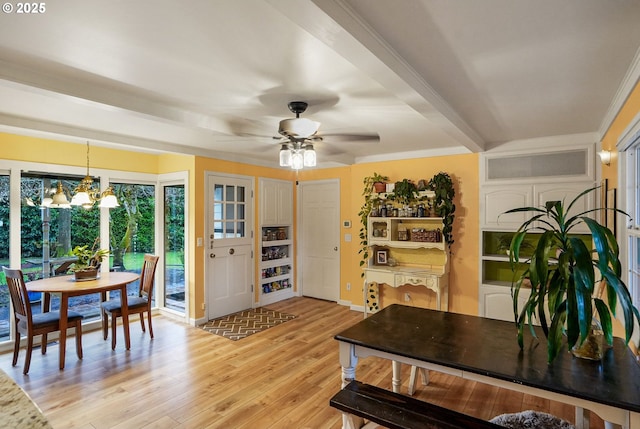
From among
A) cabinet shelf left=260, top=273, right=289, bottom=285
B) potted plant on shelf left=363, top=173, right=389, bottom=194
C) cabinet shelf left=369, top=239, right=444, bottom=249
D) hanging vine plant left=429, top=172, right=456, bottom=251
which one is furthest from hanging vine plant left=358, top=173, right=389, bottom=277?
cabinet shelf left=260, top=273, right=289, bottom=285

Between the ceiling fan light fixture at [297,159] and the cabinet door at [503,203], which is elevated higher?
the ceiling fan light fixture at [297,159]

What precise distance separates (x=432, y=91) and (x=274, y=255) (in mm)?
4094

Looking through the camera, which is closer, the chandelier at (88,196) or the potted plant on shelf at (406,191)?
the chandelier at (88,196)

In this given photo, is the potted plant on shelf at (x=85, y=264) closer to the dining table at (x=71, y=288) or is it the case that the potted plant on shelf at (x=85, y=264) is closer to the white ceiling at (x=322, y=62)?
the dining table at (x=71, y=288)

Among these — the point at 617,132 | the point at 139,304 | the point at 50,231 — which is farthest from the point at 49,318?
the point at 617,132

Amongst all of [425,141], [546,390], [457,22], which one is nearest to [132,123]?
[457,22]

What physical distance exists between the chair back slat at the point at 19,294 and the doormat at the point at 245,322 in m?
1.87

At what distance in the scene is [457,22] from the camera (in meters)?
1.51

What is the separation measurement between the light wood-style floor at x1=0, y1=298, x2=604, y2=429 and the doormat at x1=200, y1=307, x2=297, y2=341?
191 millimetres

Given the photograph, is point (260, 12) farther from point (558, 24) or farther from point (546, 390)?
point (546, 390)

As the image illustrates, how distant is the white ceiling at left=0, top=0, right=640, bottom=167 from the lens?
56.6 inches

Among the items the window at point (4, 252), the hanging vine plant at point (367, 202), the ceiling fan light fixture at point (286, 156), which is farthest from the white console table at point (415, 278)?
the window at point (4, 252)

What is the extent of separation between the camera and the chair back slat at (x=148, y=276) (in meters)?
4.06

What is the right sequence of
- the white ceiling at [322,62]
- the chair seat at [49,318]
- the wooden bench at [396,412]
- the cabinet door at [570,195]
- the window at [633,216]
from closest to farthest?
1. the white ceiling at [322,62]
2. the wooden bench at [396,412]
3. the window at [633,216]
4. the chair seat at [49,318]
5. the cabinet door at [570,195]
